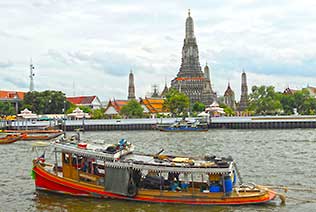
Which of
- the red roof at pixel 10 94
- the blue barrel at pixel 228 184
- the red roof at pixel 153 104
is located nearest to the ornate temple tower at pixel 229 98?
the red roof at pixel 153 104

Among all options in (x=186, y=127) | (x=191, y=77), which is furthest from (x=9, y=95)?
(x=186, y=127)

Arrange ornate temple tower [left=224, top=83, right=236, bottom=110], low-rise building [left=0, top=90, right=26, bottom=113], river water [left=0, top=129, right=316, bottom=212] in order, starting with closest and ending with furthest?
river water [left=0, top=129, right=316, bottom=212] → low-rise building [left=0, top=90, right=26, bottom=113] → ornate temple tower [left=224, top=83, right=236, bottom=110]

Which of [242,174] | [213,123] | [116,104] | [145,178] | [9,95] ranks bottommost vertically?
[242,174]

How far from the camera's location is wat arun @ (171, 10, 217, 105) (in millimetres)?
126938

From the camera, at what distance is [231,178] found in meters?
18.3

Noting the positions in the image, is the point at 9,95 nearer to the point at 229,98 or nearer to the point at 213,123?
the point at 229,98

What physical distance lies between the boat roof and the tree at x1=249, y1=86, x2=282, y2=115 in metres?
72.4

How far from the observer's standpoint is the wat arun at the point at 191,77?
416 feet

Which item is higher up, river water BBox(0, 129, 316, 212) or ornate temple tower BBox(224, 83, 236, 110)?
ornate temple tower BBox(224, 83, 236, 110)

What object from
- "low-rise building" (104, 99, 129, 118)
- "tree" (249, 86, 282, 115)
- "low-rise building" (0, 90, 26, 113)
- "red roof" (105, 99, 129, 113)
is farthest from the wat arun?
"low-rise building" (0, 90, 26, 113)

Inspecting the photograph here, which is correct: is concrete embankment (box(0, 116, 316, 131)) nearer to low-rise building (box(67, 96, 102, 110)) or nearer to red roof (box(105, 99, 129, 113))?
red roof (box(105, 99, 129, 113))

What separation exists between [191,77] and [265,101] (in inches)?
1666

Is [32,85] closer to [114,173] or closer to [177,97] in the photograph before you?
[177,97]

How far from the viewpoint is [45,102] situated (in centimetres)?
9769
